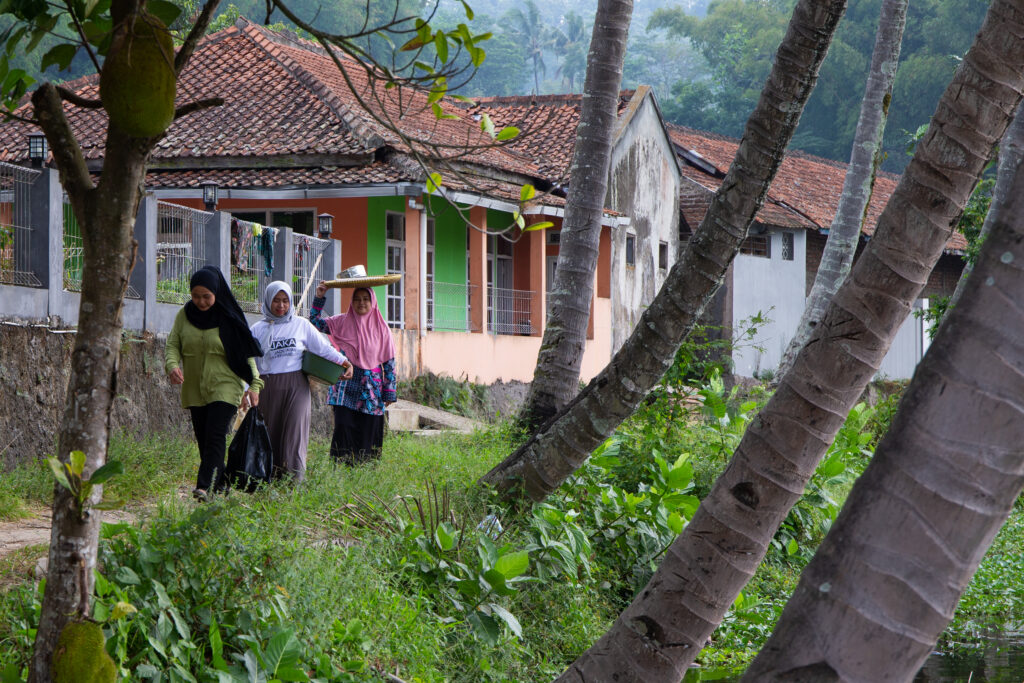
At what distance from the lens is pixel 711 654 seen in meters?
6.05

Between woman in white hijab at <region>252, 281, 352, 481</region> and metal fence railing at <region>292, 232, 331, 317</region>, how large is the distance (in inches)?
214

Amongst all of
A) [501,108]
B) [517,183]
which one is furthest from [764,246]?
[517,183]

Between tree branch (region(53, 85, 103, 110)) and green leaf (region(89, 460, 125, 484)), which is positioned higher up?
tree branch (region(53, 85, 103, 110))

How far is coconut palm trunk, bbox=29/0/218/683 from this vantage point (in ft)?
9.54

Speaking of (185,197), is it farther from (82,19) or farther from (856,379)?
(856,379)

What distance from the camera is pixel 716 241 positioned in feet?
13.3

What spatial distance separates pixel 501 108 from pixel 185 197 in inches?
353

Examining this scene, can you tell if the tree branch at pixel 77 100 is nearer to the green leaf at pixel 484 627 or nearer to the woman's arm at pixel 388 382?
the green leaf at pixel 484 627

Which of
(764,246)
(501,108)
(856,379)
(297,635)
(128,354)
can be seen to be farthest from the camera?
(764,246)

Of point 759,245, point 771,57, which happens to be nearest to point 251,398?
point 759,245

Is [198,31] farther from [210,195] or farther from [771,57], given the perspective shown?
[771,57]

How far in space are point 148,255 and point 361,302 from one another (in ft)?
9.54

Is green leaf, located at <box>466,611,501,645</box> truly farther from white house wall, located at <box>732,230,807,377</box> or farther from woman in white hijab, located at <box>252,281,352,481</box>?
white house wall, located at <box>732,230,807,377</box>

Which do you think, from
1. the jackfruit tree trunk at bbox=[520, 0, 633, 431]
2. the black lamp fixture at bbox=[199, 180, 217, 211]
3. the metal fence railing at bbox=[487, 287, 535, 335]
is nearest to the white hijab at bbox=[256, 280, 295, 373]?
the jackfruit tree trunk at bbox=[520, 0, 633, 431]
